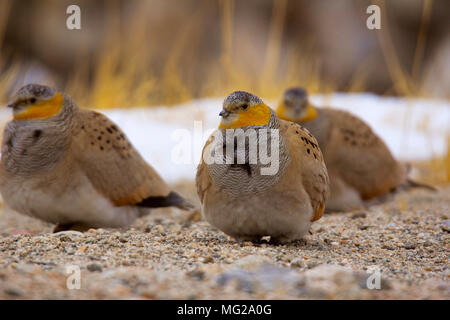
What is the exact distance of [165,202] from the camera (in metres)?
5.73

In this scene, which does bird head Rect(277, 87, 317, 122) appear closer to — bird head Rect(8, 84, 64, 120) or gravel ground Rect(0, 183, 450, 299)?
gravel ground Rect(0, 183, 450, 299)

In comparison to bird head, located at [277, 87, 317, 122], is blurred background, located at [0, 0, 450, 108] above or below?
above

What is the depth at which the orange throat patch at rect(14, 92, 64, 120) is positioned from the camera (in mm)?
5078

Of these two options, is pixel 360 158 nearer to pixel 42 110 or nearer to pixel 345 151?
pixel 345 151

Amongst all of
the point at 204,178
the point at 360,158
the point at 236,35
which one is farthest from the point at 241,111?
the point at 236,35

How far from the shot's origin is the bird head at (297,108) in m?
6.46

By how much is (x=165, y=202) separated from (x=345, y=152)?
6.68 ft

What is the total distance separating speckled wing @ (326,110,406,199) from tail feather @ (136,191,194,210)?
1.65 meters

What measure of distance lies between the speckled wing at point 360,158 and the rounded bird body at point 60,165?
2.29 m

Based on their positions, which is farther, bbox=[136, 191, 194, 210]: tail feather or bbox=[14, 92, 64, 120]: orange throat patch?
bbox=[136, 191, 194, 210]: tail feather

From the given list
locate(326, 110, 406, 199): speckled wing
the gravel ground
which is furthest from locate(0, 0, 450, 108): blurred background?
the gravel ground

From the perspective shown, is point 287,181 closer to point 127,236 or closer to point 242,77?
point 127,236

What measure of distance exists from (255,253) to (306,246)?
71 centimetres

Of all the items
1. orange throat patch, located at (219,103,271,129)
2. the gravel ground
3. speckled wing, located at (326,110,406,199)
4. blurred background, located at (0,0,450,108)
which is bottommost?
the gravel ground
